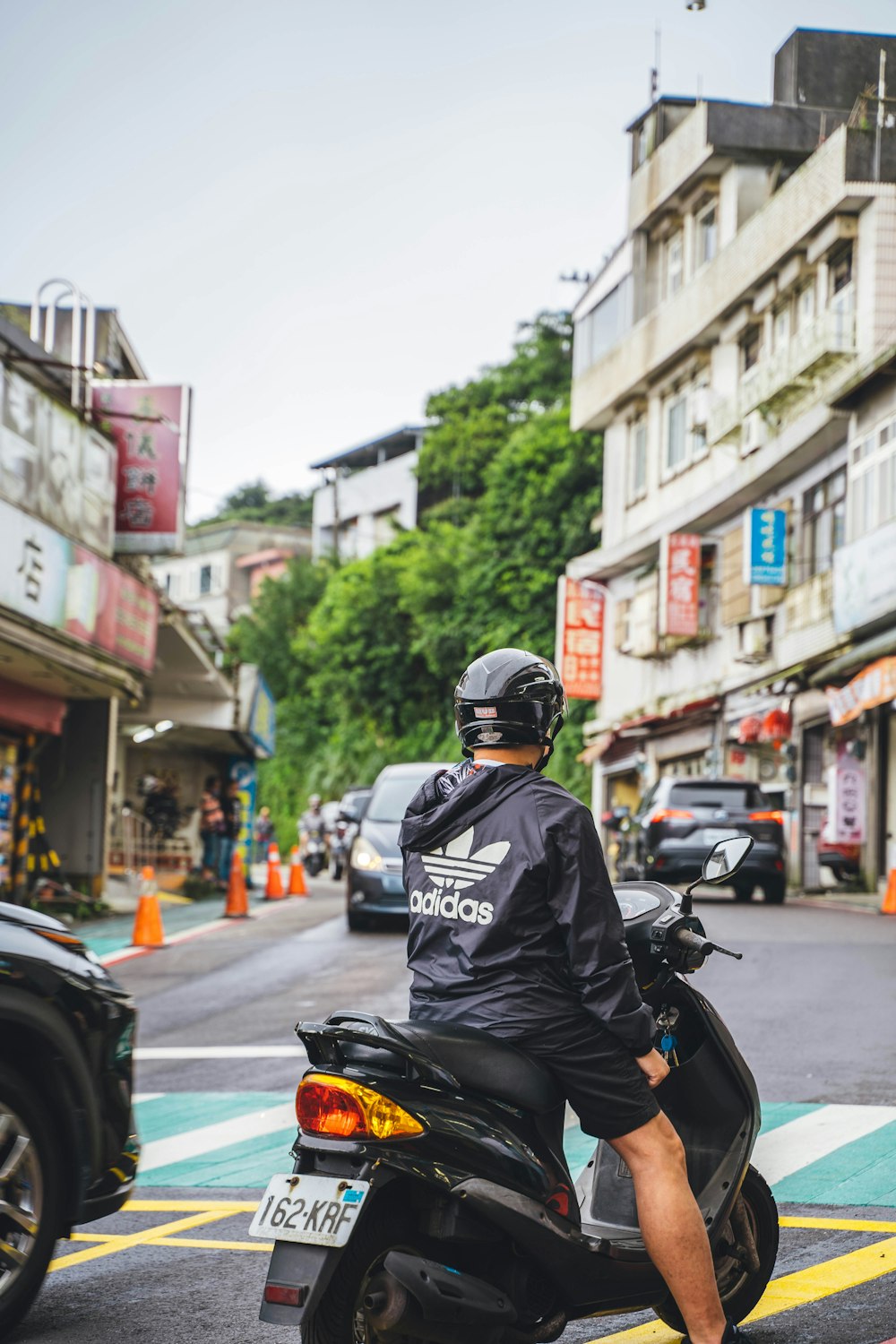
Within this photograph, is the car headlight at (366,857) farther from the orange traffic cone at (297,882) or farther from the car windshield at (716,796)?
the orange traffic cone at (297,882)

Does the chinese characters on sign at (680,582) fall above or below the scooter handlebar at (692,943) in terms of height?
above

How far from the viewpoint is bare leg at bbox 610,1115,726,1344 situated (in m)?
3.63

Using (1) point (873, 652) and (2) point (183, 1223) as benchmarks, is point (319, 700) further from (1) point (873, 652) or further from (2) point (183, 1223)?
(2) point (183, 1223)

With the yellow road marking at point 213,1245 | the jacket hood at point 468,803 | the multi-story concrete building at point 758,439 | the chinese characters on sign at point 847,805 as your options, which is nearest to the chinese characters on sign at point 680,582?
the multi-story concrete building at point 758,439

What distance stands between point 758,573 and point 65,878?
13.9 meters

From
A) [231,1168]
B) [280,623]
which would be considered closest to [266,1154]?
[231,1168]

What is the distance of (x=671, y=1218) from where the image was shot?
3645 mm

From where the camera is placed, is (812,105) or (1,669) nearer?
(1,669)

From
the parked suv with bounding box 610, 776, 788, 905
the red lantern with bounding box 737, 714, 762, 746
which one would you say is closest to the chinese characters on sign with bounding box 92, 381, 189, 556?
the parked suv with bounding box 610, 776, 788, 905

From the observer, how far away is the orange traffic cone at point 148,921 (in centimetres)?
1670

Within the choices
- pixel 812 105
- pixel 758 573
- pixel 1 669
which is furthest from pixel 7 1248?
pixel 812 105

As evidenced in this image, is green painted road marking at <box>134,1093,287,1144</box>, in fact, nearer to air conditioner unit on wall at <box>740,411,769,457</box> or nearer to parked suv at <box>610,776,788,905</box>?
parked suv at <box>610,776,788,905</box>

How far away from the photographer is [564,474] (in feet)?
149

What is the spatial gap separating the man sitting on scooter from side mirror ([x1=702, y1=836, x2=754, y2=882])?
0.44 m
